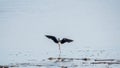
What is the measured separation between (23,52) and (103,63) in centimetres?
642

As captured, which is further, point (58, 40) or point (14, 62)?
point (58, 40)

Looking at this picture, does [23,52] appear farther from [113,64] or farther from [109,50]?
[113,64]

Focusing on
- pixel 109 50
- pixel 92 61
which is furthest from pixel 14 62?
pixel 109 50

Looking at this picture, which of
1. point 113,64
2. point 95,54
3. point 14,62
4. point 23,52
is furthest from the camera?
point 23,52

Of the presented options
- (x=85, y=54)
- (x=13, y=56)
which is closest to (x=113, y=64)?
(x=85, y=54)

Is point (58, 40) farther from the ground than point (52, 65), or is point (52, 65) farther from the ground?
point (58, 40)

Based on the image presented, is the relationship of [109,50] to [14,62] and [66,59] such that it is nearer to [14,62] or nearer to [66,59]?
[66,59]

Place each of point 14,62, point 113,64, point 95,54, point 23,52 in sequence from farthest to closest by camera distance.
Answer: point 23,52 → point 95,54 → point 14,62 → point 113,64

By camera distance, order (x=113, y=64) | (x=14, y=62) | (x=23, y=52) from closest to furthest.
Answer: (x=113, y=64), (x=14, y=62), (x=23, y=52)

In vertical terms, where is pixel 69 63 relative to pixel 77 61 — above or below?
below

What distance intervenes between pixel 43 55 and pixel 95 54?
2.88 m

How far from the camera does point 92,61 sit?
22.5 meters

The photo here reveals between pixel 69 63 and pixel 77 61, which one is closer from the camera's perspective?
pixel 69 63

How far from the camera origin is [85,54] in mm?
25484
